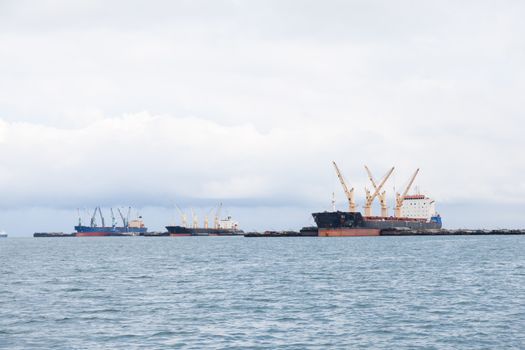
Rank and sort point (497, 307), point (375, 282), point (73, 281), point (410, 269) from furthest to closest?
point (410, 269), point (73, 281), point (375, 282), point (497, 307)

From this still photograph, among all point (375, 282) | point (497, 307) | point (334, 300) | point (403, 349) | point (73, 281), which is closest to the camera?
point (403, 349)

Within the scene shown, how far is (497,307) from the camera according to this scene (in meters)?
51.4

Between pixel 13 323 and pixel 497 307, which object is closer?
pixel 13 323

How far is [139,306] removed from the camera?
5362 cm

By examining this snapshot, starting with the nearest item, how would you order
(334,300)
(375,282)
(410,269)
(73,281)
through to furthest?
(334,300), (375,282), (73,281), (410,269)

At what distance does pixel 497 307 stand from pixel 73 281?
49612 millimetres

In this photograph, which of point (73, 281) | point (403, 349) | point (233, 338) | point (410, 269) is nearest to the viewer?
point (403, 349)

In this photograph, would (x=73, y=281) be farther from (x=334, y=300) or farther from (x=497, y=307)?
(x=497, y=307)

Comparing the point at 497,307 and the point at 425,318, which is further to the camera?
the point at 497,307

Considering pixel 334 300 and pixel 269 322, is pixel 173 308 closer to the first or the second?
pixel 269 322

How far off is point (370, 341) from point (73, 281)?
4953cm

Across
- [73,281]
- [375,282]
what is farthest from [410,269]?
[73,281]

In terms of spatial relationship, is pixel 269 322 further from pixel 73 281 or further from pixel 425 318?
pixel 73 281

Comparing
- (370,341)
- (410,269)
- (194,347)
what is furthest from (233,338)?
(410,269)
